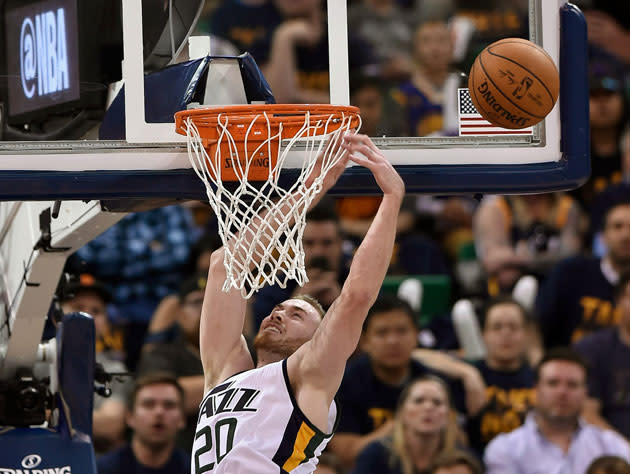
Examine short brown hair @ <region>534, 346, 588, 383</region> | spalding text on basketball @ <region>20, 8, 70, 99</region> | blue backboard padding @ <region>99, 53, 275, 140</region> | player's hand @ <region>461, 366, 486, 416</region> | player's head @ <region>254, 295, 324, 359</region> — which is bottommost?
player's hand @ <region>461, 366, 486, 416</region>

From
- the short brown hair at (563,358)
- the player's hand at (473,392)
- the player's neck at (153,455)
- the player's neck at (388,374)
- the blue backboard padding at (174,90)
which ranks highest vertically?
the blue backboard padding at (174,90)

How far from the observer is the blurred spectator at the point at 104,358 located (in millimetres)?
7320

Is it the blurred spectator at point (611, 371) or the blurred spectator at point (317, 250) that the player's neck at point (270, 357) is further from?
the blurred spectator at point (611, 371)

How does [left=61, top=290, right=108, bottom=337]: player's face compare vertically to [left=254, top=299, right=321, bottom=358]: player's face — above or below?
below

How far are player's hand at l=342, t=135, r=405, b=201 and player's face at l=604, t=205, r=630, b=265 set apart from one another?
3621 millimetres

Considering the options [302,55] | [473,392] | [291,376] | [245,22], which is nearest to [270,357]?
[291,376]

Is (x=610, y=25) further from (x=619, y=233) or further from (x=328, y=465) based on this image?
(x=328, y=465)

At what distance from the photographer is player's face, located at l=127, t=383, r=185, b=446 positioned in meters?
6.69

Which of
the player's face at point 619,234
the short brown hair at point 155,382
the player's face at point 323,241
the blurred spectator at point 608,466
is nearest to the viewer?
the blurred spectator at point 608,466

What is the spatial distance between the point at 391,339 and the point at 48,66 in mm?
2934

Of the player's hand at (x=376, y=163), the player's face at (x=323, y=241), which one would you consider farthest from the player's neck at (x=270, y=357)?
the player's face at (x=323, y=241)

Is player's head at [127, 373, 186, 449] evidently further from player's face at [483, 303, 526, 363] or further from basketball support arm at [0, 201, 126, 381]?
player's face at [483, 303, 526, 363]

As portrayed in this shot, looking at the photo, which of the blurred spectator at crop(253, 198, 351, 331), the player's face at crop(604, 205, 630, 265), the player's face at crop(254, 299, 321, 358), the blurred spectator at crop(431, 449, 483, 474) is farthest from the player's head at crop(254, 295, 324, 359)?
the player's face at crop(604, 205, 630, 265)

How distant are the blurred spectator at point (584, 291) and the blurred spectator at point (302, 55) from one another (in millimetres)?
1886
